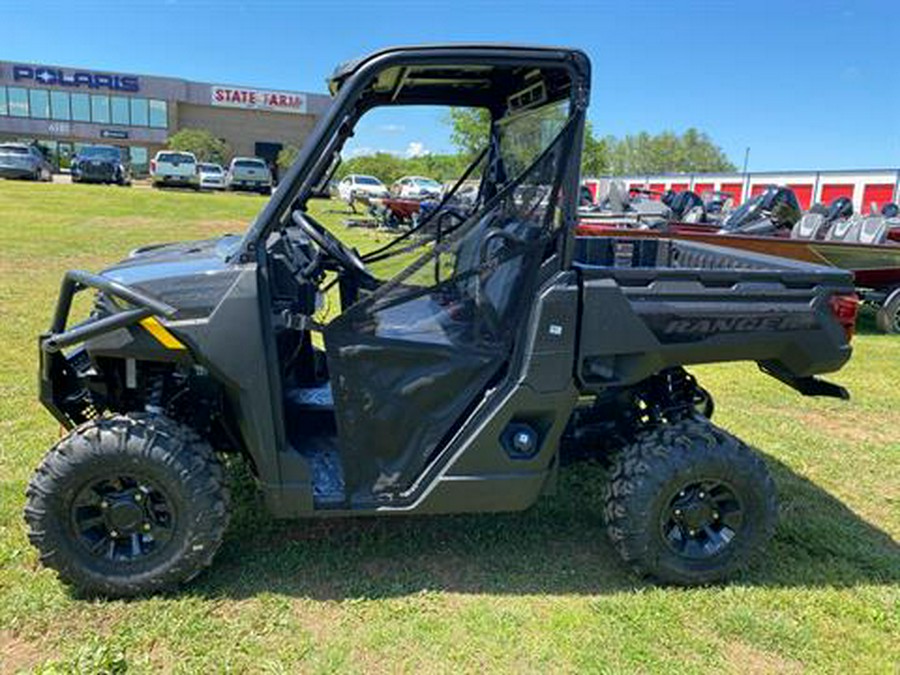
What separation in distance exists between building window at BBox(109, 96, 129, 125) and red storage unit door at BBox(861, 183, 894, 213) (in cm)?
5055

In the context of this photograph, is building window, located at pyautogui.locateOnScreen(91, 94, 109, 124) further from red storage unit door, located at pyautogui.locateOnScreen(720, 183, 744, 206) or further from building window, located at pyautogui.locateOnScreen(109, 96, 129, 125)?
red storage unit door, located at pyautogui.locateOnScreen(720, 183, 744, 206)

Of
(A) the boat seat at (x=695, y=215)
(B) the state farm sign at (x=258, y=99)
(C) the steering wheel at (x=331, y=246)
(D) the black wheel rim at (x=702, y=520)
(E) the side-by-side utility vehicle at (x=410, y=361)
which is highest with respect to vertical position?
(B) the state farm sign at (x=258, y=99)

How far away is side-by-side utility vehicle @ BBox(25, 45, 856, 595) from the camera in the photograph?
2621mm

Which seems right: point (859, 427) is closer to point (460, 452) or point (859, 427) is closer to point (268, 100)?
point (460, 452)

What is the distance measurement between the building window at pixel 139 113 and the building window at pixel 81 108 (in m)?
3.05

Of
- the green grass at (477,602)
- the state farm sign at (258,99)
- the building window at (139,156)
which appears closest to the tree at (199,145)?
the building window at (139,156)

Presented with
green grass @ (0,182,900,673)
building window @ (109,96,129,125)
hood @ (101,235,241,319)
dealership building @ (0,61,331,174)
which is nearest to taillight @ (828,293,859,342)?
green grass @ (0,182,900,673)

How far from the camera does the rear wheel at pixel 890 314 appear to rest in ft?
27.5

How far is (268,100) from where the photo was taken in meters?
58.6

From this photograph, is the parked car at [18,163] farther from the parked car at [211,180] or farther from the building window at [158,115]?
the building window at [158,115]

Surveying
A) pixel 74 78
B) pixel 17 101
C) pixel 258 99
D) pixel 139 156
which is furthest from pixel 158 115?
pixel 17 101

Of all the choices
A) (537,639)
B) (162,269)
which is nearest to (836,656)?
(537,639)

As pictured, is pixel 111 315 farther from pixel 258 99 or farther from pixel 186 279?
pixel 258 99

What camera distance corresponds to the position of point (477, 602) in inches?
114
